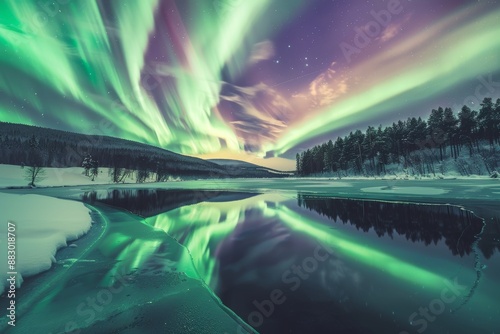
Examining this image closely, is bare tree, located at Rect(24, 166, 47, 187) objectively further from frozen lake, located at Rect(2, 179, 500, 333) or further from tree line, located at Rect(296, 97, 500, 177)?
tree line, located at Rect(296, 97, 500, 177)

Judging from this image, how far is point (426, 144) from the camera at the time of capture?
76.1 meters

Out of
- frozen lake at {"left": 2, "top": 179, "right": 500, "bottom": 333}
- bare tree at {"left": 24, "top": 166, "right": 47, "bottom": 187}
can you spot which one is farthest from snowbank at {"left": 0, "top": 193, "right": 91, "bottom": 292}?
bare tree at {"left": 24, "top": 166, "right": 47, "bottom": 187}

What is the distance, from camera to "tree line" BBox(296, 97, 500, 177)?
64688mm

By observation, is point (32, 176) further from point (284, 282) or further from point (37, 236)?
point (284, 282)

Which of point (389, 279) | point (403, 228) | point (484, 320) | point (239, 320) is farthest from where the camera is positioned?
point (403, 228)

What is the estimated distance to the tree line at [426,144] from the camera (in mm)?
64688

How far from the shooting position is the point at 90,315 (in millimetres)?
5055

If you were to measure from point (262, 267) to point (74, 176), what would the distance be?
123725mm

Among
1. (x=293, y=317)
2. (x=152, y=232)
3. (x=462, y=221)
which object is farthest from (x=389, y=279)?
(x=152, y=232)

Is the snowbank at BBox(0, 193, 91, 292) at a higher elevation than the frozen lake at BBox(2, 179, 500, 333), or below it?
Result: higher

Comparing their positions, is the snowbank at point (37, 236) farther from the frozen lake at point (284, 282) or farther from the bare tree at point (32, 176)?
the bare tree at point (32, 176)

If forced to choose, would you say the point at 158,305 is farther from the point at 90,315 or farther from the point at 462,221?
the point at 462,221

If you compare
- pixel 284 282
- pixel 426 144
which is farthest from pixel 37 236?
pixel 426 144

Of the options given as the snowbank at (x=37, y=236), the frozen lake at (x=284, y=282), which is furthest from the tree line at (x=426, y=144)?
the snowbank at (x=37, y=236)
